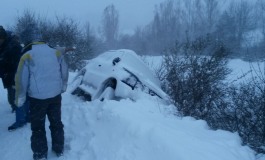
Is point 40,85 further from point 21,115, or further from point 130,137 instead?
point 21,115

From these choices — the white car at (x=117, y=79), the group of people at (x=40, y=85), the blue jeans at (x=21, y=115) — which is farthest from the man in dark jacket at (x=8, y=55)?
the white car at (x=117, y=79)

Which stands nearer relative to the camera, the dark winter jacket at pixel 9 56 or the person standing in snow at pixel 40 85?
the person standing in snow at pixel 40 85

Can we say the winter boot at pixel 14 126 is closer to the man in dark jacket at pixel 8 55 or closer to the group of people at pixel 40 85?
the man in dark jacket at pixel 8 55

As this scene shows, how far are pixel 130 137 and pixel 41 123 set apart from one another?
1267 mm

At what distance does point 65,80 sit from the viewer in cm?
419

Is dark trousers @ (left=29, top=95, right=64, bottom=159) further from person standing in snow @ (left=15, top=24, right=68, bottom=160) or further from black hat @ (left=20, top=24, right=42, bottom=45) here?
black hat @ (left=20, top=24, right=42, bottom=45)

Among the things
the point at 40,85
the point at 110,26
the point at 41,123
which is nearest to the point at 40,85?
the point at 40,85

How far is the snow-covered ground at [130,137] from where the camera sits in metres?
3.24

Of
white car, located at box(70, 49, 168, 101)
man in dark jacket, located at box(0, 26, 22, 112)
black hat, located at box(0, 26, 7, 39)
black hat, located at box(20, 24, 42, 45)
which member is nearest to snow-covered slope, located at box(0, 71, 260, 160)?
white car, located at box(70, 49, 168, 101)

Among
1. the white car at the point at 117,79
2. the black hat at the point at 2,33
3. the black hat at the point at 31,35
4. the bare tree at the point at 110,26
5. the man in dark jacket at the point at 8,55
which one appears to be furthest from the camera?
the bare tree at the point at 110,26

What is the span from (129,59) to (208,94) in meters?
2.21

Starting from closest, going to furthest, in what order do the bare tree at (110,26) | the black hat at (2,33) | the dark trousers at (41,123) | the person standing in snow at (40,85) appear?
the person standing in snow at (40,85) < the dark trousers at (41,123) < the black hat at (2,33) < the bare tree at (110,26)

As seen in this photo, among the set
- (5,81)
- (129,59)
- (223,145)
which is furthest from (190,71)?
(5,81)

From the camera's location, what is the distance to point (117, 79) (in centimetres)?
595
